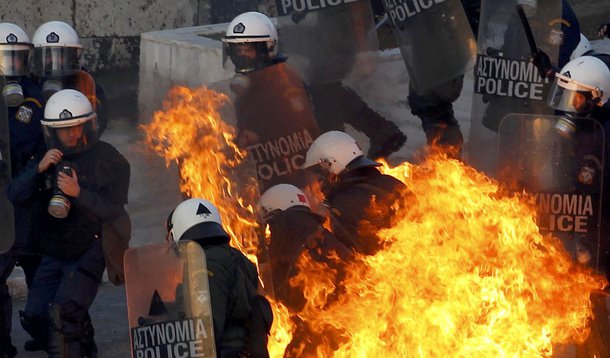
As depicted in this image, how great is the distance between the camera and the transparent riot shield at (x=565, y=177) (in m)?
8.17

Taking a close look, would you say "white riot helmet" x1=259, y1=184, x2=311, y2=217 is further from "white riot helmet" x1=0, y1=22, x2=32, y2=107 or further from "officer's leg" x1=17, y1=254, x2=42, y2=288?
"white riot helmet" x1=0, y1=22, x2=32, y2=107

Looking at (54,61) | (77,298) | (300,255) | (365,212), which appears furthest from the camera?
(54,61)

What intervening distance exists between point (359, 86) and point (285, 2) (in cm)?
87

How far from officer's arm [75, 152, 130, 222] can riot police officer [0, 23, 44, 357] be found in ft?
1.31

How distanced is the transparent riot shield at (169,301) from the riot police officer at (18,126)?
2139 millimetres

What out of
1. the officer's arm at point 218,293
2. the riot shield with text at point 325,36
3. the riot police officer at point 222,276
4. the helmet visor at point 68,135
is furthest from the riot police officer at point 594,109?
the helmet visor at point 68,135

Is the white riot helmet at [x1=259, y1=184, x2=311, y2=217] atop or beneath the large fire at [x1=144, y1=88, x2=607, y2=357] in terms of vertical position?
atop

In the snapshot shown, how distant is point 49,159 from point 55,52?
1.62 m

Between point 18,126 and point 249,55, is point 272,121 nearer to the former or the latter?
point 249,55

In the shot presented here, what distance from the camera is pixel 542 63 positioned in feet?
31.2

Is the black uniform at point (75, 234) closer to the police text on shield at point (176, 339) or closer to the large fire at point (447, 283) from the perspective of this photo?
the large fire at point (447, 283)

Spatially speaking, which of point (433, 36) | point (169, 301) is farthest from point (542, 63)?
point (169, 301)

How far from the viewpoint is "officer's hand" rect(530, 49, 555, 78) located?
952cm

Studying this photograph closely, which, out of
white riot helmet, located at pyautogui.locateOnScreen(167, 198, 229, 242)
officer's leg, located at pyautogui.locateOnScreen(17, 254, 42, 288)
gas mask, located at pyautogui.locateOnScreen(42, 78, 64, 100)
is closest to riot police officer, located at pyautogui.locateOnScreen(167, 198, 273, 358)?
white riot helmet, located at pyautogui.locateOnScreen(167, 198, 229, 242)
